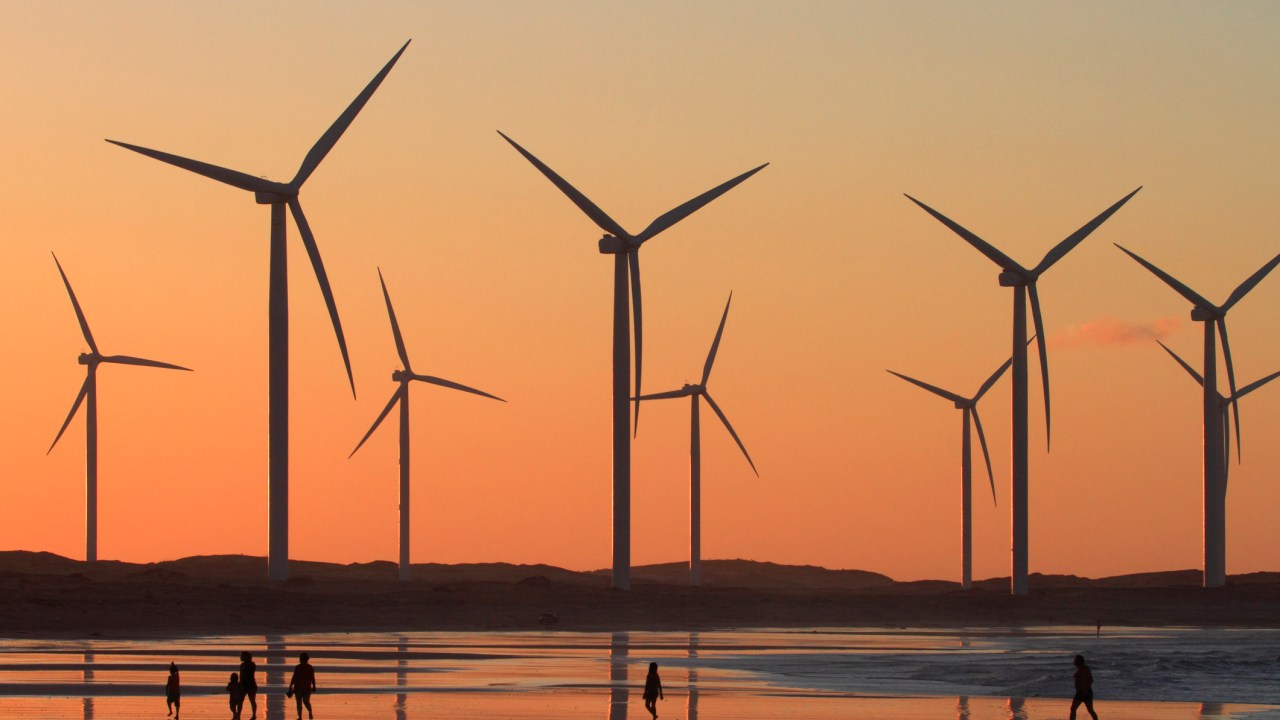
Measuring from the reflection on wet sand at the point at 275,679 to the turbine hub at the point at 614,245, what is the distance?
31539 mm

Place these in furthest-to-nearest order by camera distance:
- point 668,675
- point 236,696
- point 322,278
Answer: point 322,278 → point 668,675 → point 236,696

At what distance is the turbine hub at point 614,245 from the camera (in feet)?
319

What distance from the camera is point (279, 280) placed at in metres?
89.4

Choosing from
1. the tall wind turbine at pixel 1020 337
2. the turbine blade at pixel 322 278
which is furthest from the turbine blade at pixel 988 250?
the turbine blade at pixel 322 278

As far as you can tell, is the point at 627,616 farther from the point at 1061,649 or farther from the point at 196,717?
the point at 196,717

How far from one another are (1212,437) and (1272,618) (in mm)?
16774

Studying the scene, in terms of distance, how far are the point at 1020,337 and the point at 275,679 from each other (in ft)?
199

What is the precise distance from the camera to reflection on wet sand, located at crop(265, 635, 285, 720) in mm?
43312

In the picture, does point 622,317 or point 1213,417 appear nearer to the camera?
point 622,317

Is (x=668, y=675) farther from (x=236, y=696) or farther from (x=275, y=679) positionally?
(x=236, y=696)

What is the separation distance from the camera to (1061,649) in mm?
67500

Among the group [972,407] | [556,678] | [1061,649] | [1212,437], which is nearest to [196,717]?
[556,678]

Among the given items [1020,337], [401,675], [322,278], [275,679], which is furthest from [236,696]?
[1020,337]

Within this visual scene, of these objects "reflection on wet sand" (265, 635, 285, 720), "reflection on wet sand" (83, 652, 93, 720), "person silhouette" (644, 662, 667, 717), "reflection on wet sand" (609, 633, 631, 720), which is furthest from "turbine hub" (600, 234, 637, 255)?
"person silhouette" (644, 662, 667, 717)
